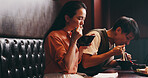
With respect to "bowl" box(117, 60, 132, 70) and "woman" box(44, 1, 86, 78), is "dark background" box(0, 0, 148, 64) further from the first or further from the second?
"bowl" box(117, 60, 132, 70)

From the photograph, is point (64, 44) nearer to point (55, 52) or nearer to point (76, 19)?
point (55, 52)

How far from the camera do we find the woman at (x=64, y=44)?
171 cm

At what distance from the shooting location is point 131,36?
2.62m

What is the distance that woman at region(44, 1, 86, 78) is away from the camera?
1.71 m

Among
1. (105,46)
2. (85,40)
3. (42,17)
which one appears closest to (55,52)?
(85,40)

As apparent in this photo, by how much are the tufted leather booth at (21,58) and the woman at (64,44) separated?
0.43ft

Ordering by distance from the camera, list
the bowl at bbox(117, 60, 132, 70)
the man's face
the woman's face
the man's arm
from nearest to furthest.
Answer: the woman's face
the man's arm
the bowl at bbox(117, 60, 132, 70)
the man's face

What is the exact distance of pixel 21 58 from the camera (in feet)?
5.15

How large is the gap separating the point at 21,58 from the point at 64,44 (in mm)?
464

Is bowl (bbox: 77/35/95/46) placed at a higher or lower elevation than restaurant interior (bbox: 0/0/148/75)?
lower

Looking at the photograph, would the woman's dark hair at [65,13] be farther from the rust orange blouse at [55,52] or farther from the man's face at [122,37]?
the man's face at [122,37]

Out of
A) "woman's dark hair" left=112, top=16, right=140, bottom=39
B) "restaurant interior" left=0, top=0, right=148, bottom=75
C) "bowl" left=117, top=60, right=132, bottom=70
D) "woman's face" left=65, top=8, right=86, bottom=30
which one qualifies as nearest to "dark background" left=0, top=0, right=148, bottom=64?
"restaurant interior" left=0, top=0, right=148, bottom=75

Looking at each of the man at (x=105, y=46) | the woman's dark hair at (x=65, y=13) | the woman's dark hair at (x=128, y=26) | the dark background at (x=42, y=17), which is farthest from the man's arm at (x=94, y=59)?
the dark background at (x=42, y=17)

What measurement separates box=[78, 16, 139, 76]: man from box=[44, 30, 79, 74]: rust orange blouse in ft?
1.41
